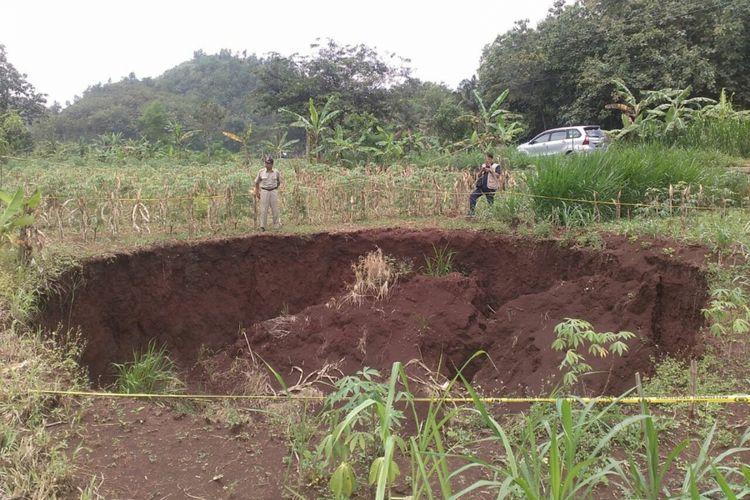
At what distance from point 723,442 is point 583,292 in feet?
9.36

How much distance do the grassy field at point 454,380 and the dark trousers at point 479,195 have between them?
29 centimetres

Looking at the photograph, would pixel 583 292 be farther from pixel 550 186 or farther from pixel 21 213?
pixel 21 213

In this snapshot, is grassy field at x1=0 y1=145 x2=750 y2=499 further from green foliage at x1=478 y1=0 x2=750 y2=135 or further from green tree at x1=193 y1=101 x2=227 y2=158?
green tree at x1=193 y1=101 x2=227 y2=158

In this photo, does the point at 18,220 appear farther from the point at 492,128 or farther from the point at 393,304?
the point at 492,128

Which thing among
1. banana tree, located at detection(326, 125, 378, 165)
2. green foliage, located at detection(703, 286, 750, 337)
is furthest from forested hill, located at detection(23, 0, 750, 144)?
green foliage, located at detection(703, 286, 750, 337)

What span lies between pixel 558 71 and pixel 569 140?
639 centimetres

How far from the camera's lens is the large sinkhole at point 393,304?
555 cm

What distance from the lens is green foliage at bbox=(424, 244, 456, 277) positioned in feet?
24.3

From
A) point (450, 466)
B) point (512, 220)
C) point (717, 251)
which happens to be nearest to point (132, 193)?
point (512, 220)

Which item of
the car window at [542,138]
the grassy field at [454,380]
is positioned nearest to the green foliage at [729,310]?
the grassy field at [454,380]

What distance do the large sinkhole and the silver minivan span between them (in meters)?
7.03

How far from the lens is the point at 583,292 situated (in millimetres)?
6082

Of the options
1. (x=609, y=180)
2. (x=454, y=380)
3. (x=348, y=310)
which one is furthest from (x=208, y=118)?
(x=454, y=380)

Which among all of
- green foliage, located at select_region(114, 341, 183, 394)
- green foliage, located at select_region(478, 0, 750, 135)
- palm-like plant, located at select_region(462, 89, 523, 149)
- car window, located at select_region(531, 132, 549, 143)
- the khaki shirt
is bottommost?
green foliage, located at select_region(114, 341, 183, 394)
